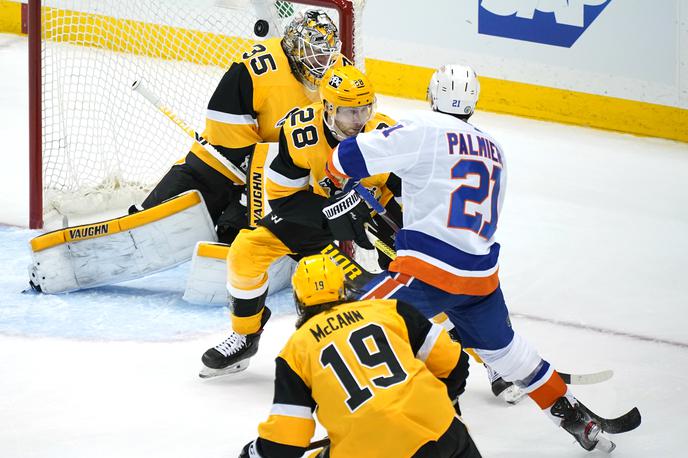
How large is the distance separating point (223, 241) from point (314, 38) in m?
1.10

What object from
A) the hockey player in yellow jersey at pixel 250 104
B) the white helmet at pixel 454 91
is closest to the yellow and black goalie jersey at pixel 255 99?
the hockey player in yellow jersey at pixel 250 104

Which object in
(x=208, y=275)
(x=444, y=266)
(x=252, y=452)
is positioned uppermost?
(x=444, y=266)

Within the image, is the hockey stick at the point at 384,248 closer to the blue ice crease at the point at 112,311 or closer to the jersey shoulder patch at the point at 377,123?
the jersey shoulder patch at the point at 377,123

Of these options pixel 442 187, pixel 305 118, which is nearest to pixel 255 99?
pixel 305 118

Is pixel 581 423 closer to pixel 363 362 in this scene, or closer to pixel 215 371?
pixel 363 362

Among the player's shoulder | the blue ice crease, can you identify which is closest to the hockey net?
the blue ice crease

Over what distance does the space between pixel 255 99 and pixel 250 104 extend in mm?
38

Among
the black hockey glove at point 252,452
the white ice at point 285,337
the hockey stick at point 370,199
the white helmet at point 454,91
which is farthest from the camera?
the hockey stick at point 370,199

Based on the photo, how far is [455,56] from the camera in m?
7.41

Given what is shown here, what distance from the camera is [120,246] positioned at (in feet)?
14.5

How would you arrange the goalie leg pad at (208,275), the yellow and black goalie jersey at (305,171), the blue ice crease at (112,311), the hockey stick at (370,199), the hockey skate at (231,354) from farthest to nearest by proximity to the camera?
the goalie leg pad at (208,275) → the blue ice crease at (112,311) → the hockey skate at (231,354) → the yellow and black goalie jersey at (305,171) → the hockey stick at (370,199)

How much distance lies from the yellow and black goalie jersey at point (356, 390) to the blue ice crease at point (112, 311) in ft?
5.35

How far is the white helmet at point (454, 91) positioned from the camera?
122 inches

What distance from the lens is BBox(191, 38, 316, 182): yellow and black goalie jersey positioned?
13.9 ft
